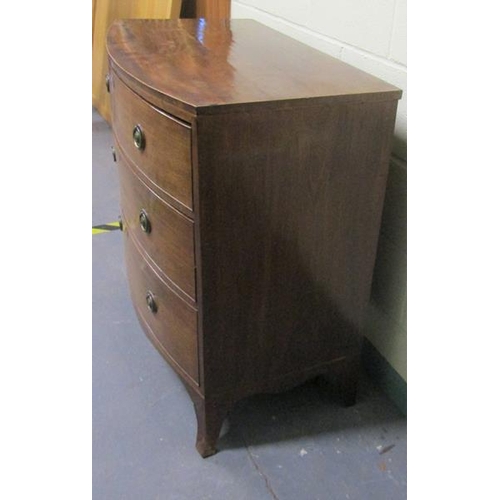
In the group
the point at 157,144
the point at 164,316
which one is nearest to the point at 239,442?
the point at 164,316

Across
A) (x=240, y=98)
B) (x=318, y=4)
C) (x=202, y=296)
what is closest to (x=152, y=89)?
(x=240, y=98)

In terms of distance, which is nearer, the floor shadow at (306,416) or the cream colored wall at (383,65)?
the cream colored wall at (383,65)

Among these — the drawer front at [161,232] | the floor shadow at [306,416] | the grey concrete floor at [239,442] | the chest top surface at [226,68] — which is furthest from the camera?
the floor shadow at [306,416]

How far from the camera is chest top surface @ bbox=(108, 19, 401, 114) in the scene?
982 mm

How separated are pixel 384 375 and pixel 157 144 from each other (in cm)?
85

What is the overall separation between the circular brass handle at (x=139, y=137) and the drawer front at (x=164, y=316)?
11.2 inches

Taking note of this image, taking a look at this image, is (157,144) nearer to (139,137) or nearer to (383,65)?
(139,137)

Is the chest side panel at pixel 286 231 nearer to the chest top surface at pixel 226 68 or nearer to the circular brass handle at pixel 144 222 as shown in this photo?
the chest top surface at pixel 226 68


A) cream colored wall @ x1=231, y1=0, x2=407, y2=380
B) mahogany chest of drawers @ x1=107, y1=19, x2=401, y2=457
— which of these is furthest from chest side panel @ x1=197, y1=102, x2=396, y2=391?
cream colored wall @ x1=231, y1=0, x2=407, y2=380

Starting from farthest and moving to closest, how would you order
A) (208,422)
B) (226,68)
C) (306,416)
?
(306,416)
(208,422)
(226,68)

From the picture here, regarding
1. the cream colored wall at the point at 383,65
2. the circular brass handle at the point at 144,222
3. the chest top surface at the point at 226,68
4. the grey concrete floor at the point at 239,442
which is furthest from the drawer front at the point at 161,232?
the cream colored wall at the point at 383,65

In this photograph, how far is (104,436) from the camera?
1.31 m

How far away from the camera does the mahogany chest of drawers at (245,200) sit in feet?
3.25

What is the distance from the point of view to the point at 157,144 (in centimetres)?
105
